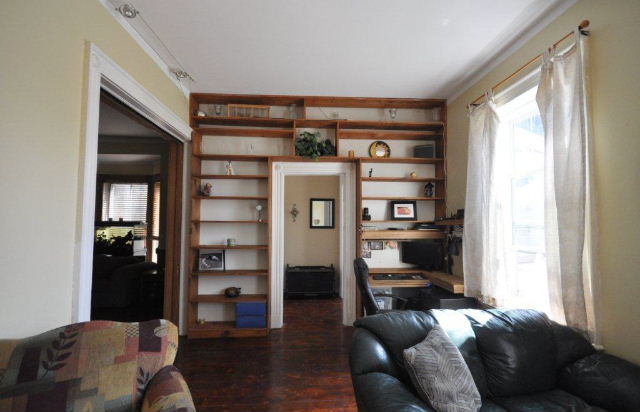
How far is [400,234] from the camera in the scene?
3408 millimetres

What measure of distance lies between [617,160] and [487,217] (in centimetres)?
102

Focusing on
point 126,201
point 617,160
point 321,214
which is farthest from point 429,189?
point 126,201

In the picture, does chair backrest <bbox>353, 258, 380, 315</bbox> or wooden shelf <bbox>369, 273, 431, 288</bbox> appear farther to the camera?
wooden shelf <bbox>369, 273, 431, 288</bbox>

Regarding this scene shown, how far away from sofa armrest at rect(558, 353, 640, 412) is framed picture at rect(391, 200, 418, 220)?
7.17 ft

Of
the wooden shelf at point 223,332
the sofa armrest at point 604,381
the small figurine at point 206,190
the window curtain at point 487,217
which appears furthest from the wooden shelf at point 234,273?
the sofa armrest at point 604,381

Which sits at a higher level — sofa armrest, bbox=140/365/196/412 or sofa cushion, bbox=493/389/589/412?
sofa armrest, bbox=140/365/196/412

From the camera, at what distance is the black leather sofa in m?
1.31

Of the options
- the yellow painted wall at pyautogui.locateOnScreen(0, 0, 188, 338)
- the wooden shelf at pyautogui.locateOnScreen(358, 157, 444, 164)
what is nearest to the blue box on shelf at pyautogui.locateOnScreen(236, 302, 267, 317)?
the yellow painted wall at pyautogui.locateOnScreen(0, 0, 188, 338)

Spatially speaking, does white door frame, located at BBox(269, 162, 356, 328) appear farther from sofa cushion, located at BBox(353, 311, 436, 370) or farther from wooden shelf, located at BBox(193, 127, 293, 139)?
sofa cushion, located at BBox(353, 311, 436, 370)

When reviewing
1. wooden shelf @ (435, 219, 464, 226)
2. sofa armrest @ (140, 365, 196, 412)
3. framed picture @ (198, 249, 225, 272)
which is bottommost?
sofa armrest @ (140, 365, 196, 412)

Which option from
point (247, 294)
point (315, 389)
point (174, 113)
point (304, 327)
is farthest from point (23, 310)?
point (304, 327)

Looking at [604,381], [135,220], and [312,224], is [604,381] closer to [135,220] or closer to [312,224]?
[312,224]

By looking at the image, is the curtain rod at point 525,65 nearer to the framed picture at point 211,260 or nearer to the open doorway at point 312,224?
the open doorway at point 312,224

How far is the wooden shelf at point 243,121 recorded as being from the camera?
10.9ft
